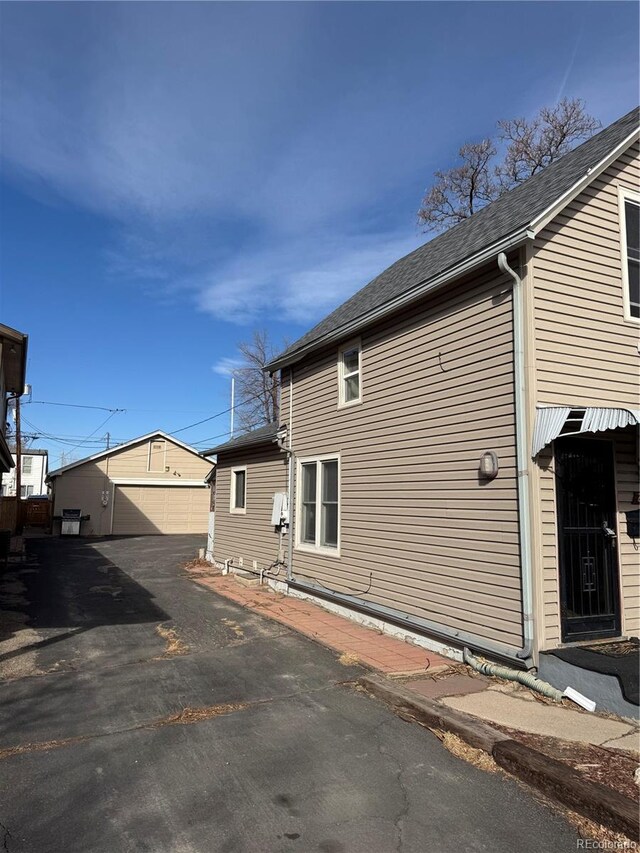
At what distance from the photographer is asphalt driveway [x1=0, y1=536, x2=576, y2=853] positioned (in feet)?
10.3

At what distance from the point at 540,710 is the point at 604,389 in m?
3.45

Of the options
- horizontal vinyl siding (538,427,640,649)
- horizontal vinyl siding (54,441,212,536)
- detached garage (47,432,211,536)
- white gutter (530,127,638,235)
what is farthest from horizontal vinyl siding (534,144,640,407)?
horizontal vinyl siding (54,441,212,536)

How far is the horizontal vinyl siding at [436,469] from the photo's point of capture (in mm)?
6020

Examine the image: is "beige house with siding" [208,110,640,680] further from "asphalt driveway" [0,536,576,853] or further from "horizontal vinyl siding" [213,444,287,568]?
"horizontal vinyl siding" [213,444,287,568]

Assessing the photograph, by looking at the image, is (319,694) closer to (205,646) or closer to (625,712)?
(205,646)

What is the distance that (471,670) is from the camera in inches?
235

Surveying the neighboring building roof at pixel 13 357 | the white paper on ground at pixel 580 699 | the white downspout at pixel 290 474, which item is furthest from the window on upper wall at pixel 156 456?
the white paper on ground at pixel 580 699

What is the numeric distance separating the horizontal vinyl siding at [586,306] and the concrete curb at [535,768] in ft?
10.3

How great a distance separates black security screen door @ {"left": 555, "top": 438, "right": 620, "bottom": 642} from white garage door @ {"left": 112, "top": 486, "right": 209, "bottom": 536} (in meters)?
24.5

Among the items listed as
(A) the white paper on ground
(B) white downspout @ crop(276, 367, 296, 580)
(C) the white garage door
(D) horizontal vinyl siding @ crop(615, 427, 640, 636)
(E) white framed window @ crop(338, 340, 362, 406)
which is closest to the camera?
(A) the white paper on ground

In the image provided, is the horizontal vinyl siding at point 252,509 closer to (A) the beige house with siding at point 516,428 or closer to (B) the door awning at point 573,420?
(A) the beige house with siding at point 516,428

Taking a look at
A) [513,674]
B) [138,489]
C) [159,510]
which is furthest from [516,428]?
[138,489]

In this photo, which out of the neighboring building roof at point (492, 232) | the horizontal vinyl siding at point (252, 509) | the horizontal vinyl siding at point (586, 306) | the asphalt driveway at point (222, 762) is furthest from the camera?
Answer: the horizontal vinyl siding at point (252, 509)

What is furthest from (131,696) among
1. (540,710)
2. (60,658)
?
(540,710)
